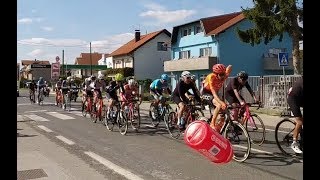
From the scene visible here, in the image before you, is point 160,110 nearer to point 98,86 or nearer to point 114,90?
point 114,90

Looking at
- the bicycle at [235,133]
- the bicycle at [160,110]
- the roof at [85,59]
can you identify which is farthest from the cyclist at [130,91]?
the roof at [85,59]

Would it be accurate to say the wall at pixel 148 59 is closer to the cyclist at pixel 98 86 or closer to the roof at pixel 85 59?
the cyclist at pixel 98 86

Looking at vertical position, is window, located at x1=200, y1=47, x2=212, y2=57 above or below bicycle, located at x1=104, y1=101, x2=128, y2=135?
above

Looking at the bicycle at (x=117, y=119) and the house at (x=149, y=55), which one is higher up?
the house at (x=149, y=55)

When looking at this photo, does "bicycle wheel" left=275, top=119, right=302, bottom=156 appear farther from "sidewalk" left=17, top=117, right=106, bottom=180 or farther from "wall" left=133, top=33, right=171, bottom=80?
"wall" left=133, top=33, right=171, bottom=80

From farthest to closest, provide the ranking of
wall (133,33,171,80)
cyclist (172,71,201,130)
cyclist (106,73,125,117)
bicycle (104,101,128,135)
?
1. wall (133,33,171,80)
2. cyclist (106,73,125,117)
3. bicycle (104,101,128,135)
4. cyclist (172,71,201,130)

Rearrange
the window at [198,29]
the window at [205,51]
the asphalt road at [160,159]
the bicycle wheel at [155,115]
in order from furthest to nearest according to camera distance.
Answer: the window at [198,29] → the window at [205,51] → the bicycle wheel at [155,115] → the asphalt road at [160,159]

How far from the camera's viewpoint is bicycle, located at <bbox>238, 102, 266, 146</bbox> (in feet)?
31.0

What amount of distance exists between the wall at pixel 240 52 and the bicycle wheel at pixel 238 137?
1379 inches

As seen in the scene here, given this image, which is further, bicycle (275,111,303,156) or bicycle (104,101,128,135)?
bicycle (104,101,128,135)

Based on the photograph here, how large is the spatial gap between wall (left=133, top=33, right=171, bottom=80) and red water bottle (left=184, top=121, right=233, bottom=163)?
5679 centimetres

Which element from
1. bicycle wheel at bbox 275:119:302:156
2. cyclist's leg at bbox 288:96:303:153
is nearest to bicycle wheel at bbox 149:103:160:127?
bicycle wheel at bbox 275:119:302:156

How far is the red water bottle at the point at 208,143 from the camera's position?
6.30m

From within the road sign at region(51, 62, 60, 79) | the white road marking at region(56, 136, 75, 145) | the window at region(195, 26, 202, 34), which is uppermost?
the window at region(195, 26, 202, 34)
